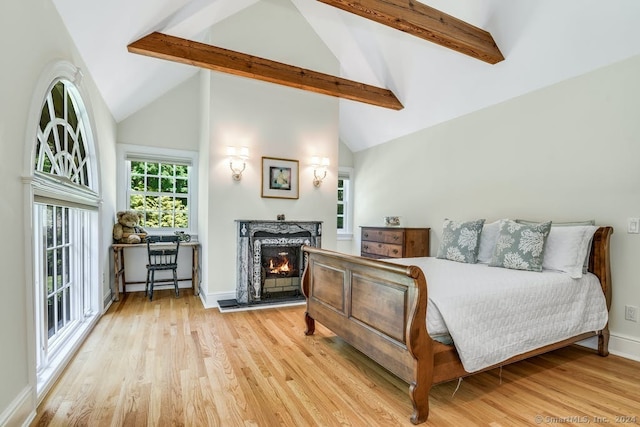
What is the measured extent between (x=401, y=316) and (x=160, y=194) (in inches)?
172

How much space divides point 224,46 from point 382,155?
304cm

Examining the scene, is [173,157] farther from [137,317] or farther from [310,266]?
[310,266]

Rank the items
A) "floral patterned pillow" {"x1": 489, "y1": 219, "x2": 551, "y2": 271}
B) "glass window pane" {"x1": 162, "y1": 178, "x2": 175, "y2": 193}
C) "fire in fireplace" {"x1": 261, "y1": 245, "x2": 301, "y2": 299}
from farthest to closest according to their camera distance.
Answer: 1. "glass window pane" {"x1": 162, "y1": 178, "x2": 175, "y2": 193}
2. "fire in fireplace" {"x1": 261, "y1": 245, "x2": 301, "y2": 299}
3. "floral patterned pillow" {"x1": 489, "y1": 219, "x2": 551, "y2": 271}

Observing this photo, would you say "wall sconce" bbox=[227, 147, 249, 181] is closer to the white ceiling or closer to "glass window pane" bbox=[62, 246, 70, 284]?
the white ceiling

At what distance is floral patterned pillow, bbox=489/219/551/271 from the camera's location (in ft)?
8.63

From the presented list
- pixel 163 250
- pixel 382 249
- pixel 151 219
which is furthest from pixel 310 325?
pixel 151 219

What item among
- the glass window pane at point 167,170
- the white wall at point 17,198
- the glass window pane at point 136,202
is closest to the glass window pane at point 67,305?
the white wall at point 17,198

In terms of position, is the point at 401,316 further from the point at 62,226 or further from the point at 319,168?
the point at 319,168

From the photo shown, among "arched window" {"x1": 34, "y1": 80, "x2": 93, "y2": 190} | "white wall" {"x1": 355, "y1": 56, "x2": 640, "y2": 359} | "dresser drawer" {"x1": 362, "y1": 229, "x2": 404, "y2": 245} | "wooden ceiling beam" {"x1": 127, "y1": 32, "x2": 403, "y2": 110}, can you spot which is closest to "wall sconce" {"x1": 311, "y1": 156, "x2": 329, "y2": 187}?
"wooden ceiling beam" {"x1": 127, "y1": 32, "x2": 403, "y2": 110}

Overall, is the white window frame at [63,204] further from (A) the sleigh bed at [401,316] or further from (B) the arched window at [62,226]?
(A) the sleigh bed at [401,316]

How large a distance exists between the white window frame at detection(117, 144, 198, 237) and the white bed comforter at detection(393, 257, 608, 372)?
385 cm

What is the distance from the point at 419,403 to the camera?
5.71 feet

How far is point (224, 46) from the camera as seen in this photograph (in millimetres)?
3934

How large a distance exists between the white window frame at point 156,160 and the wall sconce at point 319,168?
78.3 inches
